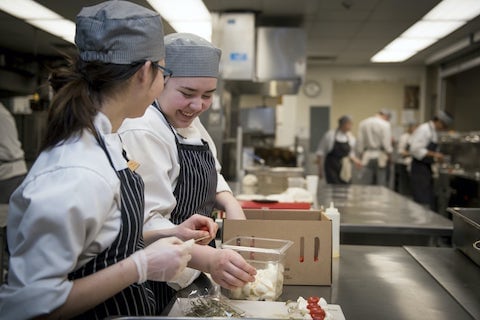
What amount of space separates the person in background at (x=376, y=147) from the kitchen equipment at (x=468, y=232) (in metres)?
6.46

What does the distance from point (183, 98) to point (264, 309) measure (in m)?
0.73

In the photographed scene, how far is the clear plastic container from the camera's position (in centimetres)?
135

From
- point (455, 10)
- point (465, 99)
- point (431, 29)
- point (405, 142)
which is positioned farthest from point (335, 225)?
point (405, 142)

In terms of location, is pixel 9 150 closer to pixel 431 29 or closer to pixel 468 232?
pixel 468 232

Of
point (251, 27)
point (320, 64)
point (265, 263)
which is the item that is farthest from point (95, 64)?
point (320, 64)

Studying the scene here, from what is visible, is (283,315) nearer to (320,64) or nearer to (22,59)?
(22,59)

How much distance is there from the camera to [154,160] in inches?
57.6

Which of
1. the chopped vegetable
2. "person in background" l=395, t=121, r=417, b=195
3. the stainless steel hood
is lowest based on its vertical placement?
"person in background" l=395, t=121, r=417, b=195

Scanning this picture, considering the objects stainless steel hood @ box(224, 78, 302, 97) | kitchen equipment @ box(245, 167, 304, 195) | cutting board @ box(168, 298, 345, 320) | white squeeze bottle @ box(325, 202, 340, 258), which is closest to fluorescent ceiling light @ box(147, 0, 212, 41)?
stainless steel hood @ box(224, 78, 302, 97)

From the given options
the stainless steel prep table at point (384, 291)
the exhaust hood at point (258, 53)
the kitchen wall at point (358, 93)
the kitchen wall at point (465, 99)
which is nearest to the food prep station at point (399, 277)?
the stainless steel prep table at point (384, 291)

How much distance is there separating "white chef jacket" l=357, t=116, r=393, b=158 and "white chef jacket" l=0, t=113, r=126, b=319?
778cm

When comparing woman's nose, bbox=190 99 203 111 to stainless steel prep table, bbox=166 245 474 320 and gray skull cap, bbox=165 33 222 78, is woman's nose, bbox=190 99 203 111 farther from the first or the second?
stainless steel prep table, bbox=166 245 474 320

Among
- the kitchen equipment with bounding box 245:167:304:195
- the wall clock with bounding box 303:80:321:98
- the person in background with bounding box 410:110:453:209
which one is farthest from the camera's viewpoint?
the wall clock with bounding box 303:80:321:98

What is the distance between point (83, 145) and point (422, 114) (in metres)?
9.89
